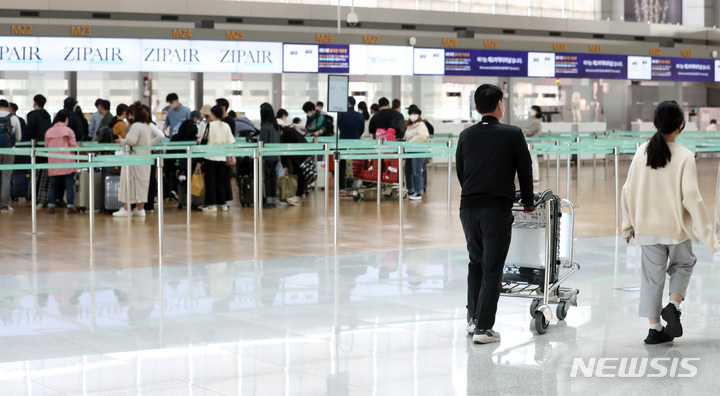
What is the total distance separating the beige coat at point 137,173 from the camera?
13.3 metres

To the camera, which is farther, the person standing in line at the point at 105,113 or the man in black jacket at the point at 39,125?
the person standing in line at the point at 105,113

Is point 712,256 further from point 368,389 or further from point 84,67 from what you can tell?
point 84,67

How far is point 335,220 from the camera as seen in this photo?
10.7 metres

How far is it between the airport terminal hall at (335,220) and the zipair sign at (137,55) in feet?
0.13

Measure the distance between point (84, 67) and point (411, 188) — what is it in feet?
20.7

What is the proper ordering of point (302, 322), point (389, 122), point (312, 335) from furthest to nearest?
point (389, 122), point (302, 322), point (312, 335)

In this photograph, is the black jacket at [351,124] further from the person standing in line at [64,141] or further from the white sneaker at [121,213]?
the person standing in line at [64,141]

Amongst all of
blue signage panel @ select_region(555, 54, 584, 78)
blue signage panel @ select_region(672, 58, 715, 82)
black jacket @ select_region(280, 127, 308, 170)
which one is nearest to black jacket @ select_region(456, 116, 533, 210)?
black jacket @ select_region(280, 127, 308, 170)

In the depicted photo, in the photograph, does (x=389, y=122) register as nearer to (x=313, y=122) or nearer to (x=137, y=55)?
(x=313, y=122)

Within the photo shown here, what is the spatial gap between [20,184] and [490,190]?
11.5 meters

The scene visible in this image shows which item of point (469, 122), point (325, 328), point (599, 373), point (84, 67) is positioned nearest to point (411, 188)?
point (84, 67)

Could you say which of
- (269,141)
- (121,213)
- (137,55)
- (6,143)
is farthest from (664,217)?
(137,55)

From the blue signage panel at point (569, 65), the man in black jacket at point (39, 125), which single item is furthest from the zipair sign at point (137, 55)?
the blue signage panel at point (569, 65)

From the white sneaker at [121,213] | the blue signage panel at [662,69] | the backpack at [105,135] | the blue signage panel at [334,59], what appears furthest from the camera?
the blue signage panel at [662,69]
